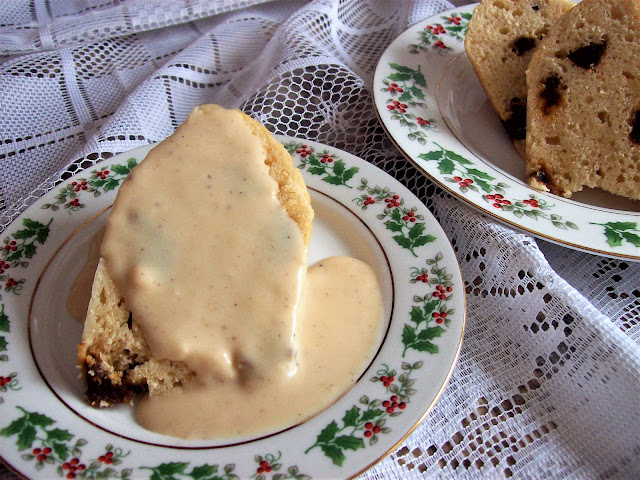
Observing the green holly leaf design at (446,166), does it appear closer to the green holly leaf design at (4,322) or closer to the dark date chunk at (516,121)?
the dark date chunk at (516,121)

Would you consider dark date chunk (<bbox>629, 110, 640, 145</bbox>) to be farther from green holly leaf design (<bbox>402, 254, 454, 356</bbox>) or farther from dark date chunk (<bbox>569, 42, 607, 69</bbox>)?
green holly leaf design (<bbox>402, 254, 454, 356</bbox>)

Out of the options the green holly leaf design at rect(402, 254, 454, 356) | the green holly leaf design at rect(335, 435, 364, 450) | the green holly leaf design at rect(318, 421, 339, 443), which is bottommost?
the green holly leaf design at rect(318, 421, 339, 443)

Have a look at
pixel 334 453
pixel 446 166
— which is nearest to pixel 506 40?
pixel 446 166

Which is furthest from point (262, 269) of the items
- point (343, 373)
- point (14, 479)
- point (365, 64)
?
point (365, 64)

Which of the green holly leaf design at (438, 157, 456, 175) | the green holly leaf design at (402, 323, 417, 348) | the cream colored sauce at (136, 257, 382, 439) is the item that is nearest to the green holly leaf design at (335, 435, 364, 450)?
the cream colored sauce at (136, 257, 382, 439)

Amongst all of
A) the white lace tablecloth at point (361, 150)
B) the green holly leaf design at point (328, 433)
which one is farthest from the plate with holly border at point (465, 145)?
the green holly leaf design at point (328, 433)

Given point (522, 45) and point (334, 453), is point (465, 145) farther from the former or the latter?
point (334, 453)
